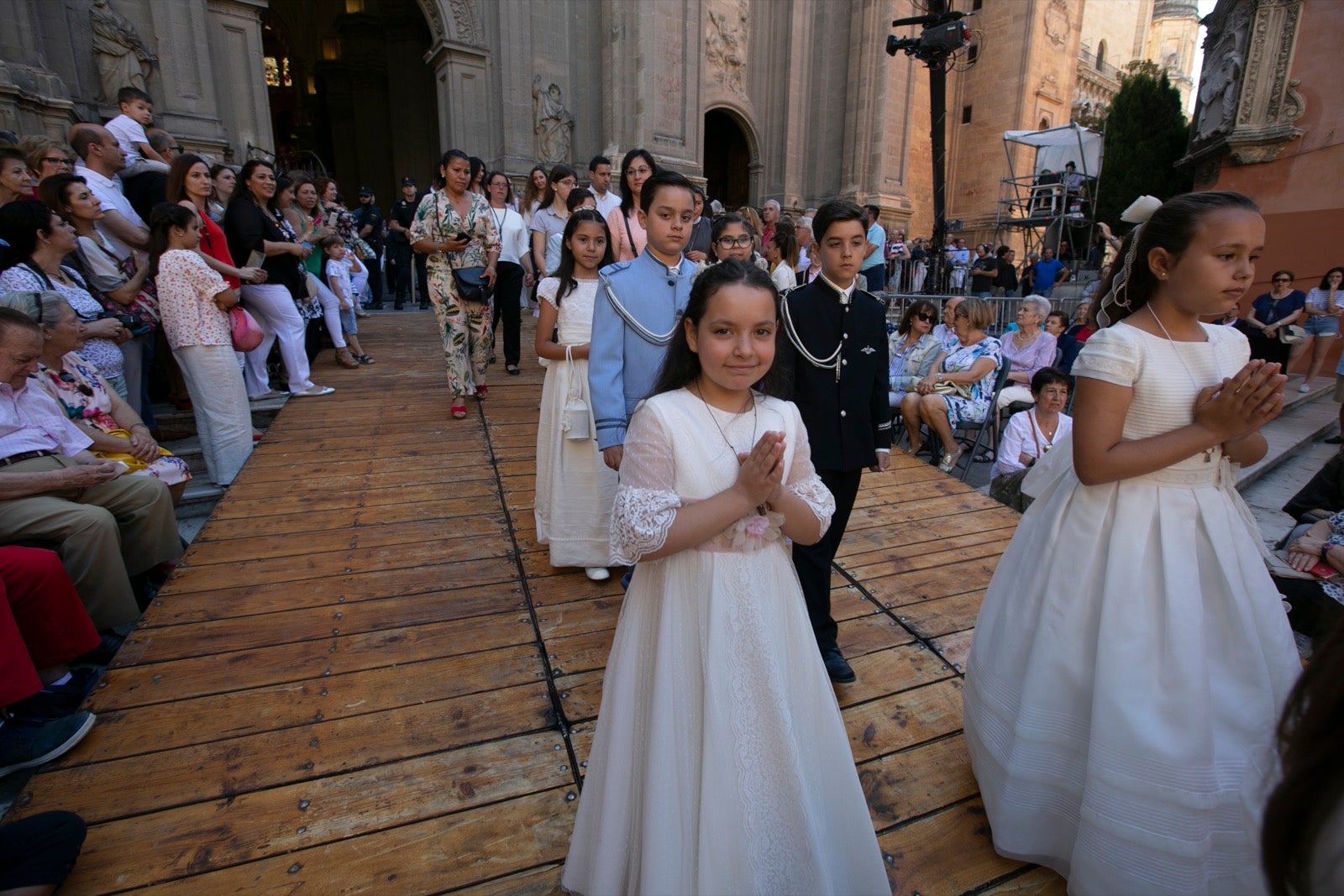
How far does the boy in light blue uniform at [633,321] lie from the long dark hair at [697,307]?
983mm

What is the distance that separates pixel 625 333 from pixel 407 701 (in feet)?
Result: 5.31

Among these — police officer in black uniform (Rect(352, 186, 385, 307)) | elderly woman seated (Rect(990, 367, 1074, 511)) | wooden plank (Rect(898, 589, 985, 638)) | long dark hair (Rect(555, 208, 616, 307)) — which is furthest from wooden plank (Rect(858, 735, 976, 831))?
police officer in black uniform (Rect(352, 186, 385, 307))

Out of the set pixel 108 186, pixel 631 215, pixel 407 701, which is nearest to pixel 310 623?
pixel 407 701

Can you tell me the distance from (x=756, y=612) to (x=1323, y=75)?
11.5m

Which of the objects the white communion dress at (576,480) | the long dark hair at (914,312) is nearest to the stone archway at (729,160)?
the long dark hair at (914,312)

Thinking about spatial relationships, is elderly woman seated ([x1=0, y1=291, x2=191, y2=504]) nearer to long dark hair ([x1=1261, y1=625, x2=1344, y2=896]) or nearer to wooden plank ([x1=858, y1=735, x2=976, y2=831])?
wooden plank ([x1=858, y1=735, x2=976, y2=831])

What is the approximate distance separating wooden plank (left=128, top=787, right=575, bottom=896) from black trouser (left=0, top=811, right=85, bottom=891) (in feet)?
0.76

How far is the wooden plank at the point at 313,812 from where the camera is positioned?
181 centimetres

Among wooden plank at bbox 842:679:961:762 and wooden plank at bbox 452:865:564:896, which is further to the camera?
wooden plank at bbox 842:679:961:762

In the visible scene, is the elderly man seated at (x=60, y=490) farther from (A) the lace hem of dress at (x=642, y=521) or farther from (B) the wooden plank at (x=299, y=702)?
(A) the lace hem of dress at (x=642, y=521)

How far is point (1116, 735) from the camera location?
5.26 feet

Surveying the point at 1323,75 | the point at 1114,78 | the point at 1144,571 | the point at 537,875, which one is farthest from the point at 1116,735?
the point at 1114,78

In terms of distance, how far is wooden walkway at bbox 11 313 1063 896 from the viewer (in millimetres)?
1856

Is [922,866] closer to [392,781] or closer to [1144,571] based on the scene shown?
[1144,571]
